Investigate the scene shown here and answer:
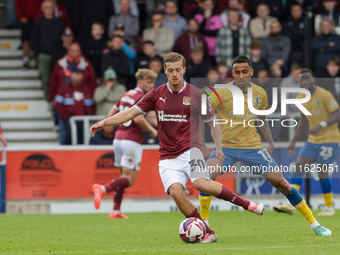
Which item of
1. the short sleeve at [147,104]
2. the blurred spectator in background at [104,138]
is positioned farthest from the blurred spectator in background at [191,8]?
the short sleeve at [147,104]

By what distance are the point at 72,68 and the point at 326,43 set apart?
5921mm

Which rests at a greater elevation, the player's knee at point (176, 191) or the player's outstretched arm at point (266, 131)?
the player's outstretched arm at point (266, 131)

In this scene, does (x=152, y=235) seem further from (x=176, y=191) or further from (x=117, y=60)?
(x=117, y=60)

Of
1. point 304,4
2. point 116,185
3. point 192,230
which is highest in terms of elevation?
point 304,4

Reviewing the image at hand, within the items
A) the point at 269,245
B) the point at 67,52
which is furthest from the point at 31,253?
the point at 67,52

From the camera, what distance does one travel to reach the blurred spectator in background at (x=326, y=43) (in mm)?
13820

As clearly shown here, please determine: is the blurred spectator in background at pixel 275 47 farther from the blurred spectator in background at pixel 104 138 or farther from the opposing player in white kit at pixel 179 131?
the opposing player in white kit at pixel 179 131

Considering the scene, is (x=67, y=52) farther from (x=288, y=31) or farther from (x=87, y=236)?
(x=87, y=236)

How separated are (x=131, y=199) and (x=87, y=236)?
171 inches

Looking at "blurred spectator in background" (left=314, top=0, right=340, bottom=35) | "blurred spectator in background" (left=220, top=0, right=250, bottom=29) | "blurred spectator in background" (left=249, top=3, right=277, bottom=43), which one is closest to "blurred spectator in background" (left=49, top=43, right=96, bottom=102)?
"blurred spectator in background" (left=220, top=0, right=250, bottom=29)

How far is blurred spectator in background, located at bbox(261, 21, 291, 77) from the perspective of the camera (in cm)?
1380

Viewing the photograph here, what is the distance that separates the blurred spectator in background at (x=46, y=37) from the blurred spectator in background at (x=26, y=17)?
1.00m

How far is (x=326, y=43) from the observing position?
45.7 feet

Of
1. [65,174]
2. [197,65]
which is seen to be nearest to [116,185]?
[65,174]
